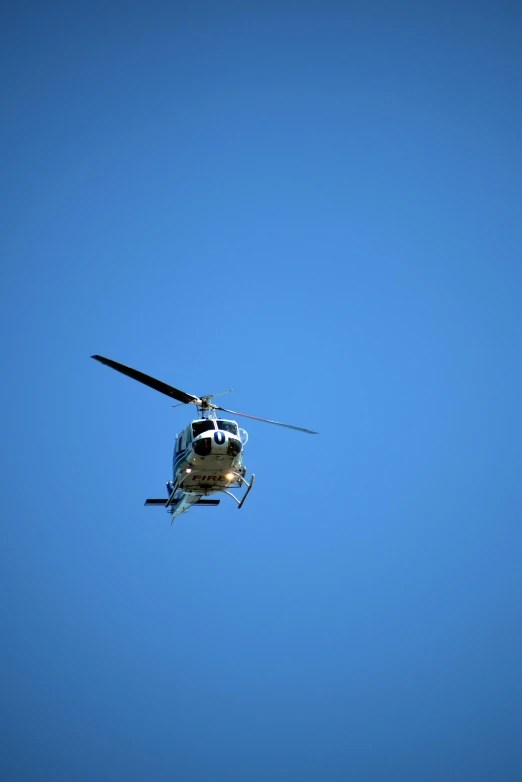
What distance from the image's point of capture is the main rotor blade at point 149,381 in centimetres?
2970

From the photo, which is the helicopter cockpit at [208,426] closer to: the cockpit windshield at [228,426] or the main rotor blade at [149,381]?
the cockpit windshield at [228,426]

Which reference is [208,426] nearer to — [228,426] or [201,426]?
[201,426]

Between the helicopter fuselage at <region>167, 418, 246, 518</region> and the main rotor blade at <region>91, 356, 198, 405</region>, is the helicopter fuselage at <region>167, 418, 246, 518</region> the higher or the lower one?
the lower one

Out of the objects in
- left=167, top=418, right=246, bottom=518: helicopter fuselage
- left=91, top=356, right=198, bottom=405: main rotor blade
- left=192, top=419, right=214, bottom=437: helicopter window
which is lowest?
left=167, top=418, right=246, bottom=518: helicopter fuselage

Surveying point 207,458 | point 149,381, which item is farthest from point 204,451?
point 149,381

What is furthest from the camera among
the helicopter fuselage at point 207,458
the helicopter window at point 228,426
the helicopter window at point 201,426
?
the helicopter window at point 228,426

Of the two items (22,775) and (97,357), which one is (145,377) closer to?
(97,357)

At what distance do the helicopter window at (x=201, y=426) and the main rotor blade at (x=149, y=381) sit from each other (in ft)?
7.19

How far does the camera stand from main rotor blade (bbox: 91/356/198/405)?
2970 cm

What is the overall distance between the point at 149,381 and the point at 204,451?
4091 mm

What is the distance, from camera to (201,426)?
2947 centimetres

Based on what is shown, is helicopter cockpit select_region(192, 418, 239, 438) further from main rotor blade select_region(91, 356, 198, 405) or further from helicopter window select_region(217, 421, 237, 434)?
main rotor blade select_region(91, 356, 198, 405)

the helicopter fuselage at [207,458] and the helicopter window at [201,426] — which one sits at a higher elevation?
the helicopter window at [201,426]

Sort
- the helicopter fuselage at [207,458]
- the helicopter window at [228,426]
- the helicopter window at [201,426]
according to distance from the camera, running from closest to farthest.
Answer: the helicopter fuselage at [207,458]
the helicopter window at [201,426]
the helicopter window at [228,426]
